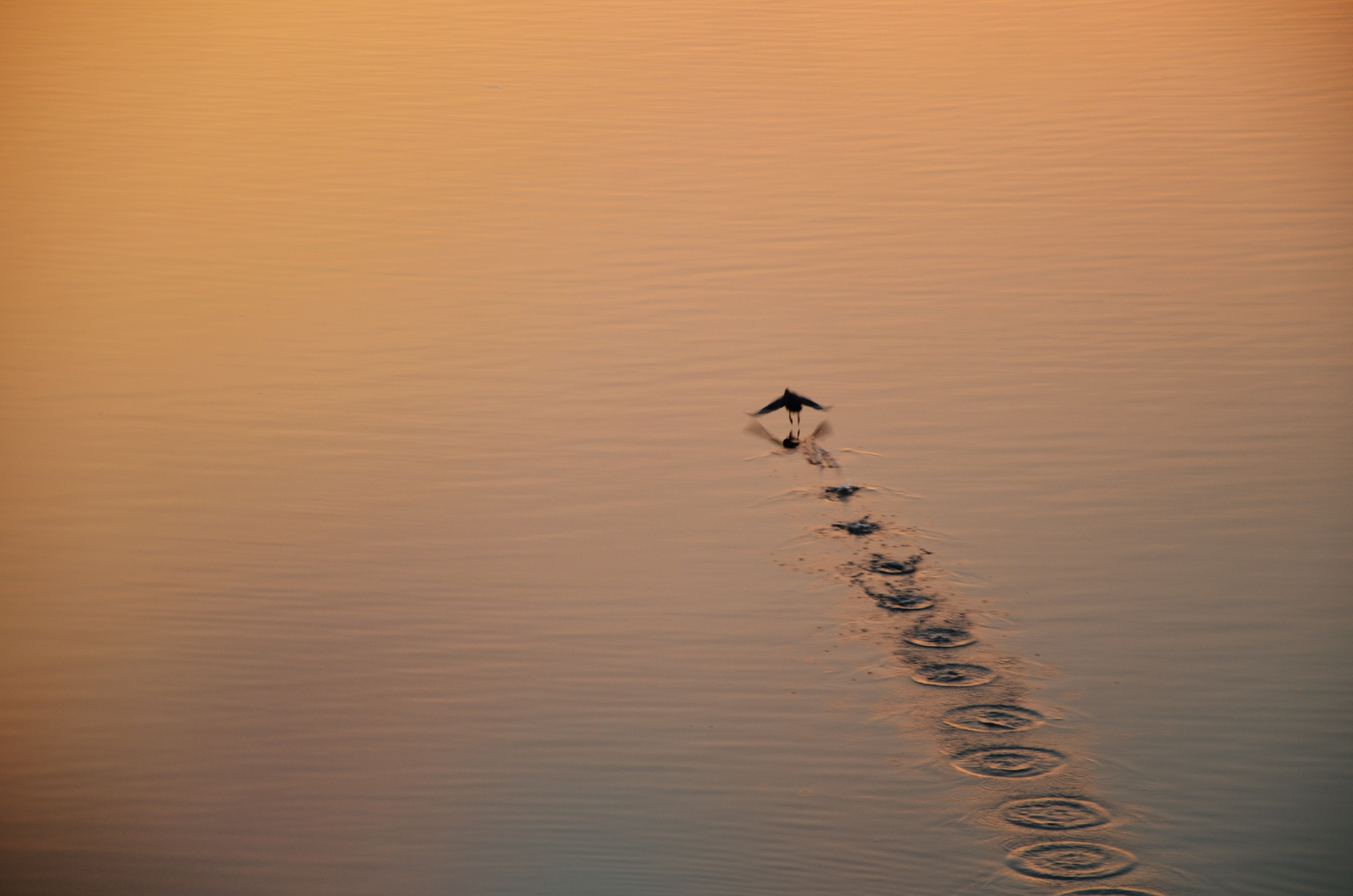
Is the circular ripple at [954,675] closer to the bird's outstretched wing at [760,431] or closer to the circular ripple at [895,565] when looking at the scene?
the circular ripple at [895,565]

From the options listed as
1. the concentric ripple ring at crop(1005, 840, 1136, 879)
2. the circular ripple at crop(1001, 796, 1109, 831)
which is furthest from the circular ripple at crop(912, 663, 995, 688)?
the concentric ripple ring at crop(1005, 840, 1136, 879)

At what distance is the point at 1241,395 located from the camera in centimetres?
1321

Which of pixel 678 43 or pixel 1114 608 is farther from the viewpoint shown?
pixel 678 43

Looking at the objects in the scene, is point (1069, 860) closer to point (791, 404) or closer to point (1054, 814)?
point (1054, 814)

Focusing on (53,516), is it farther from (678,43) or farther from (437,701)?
(678,43)

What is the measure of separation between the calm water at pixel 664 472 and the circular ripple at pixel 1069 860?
0.28ft

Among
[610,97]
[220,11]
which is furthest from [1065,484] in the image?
[220,11]

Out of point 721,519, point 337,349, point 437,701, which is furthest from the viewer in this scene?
point 337,349

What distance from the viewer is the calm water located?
8.59 metres

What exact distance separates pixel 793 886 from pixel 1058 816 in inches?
58.7

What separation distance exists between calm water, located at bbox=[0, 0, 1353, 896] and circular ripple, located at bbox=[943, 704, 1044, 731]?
82mm

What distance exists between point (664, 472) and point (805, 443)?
1215mm

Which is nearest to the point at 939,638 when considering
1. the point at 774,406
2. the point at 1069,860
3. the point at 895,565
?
the point at 895,565

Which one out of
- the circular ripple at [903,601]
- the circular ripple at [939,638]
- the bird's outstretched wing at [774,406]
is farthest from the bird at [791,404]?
the circular ripple at [939,638]
